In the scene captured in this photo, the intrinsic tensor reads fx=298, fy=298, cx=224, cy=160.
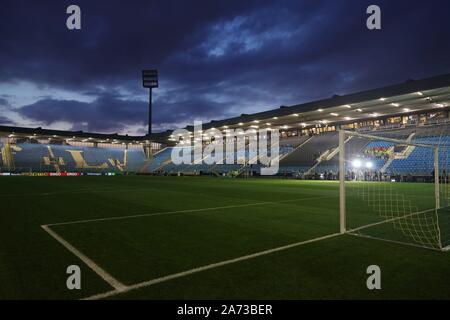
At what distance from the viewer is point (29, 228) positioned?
7.14 metres

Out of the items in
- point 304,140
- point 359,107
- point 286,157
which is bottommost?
point 286,157

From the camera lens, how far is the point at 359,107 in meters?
32.4

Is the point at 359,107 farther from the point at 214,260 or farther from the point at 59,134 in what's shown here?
the point at 59,134

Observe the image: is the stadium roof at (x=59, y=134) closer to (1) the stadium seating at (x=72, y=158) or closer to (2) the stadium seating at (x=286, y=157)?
(1) the stadium seating at (x=72, y=158)

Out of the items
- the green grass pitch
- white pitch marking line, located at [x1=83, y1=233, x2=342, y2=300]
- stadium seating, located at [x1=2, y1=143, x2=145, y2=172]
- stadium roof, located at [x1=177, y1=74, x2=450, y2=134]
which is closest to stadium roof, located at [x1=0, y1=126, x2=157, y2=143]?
stadium seating, located at [x1=2, y1=143, x2=145, y2=172]

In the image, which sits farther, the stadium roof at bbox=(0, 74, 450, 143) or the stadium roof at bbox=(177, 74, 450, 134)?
the stadium roof at bbox=(0, 74, 450, 143)

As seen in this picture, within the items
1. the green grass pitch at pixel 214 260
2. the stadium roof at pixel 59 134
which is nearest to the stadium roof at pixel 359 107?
the stadium roof at pixel 59 134

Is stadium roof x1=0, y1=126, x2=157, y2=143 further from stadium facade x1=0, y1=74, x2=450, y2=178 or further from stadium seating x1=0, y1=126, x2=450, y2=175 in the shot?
stadium seating x1=0, y1=126, x2=450, y2=175

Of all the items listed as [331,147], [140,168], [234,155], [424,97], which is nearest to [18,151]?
[140,168]

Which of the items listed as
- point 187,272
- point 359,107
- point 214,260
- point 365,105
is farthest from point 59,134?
point 187,272

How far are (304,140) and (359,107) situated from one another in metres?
14.8

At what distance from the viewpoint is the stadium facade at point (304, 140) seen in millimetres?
26859

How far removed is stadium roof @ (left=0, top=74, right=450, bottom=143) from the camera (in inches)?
1010
